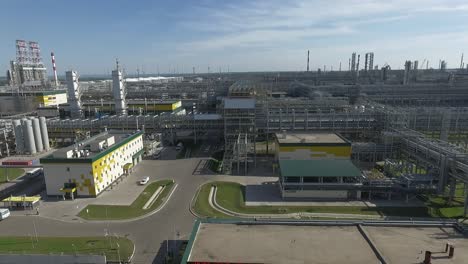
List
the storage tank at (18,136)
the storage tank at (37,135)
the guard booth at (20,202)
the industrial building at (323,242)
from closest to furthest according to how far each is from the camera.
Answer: the industrial building at (323,242), the guard booth at (20,202), the storage tank at (18,136), the storage tank at (37,135)

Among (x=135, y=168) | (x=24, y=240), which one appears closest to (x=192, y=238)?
(x=24, y=240)

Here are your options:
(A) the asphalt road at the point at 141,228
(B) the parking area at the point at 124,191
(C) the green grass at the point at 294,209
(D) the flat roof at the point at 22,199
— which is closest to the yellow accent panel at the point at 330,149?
(C) the green grass at the point at 294,209

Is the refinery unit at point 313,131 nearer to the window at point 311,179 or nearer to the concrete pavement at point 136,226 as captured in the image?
the window at point 311,179

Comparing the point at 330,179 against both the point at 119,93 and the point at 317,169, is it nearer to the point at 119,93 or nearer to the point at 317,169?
the point at 317,169

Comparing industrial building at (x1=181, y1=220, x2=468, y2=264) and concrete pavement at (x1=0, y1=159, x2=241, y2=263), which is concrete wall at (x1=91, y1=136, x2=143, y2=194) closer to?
concrete pavement at (x1=0, y1=159, x2=241, y2=263)

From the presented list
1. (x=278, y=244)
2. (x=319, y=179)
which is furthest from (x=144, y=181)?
(x=278, y=244)

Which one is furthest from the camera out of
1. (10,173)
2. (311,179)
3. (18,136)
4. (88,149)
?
(18,136)

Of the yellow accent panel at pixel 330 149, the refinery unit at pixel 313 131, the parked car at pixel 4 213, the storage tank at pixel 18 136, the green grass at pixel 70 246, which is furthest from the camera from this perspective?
the storage tank at pixel 18 136
